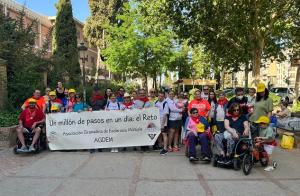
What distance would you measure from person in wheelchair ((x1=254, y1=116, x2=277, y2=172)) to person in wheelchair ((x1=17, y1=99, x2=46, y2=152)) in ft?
17.5

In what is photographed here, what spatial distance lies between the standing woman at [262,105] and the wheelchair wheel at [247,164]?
1587 millimetres

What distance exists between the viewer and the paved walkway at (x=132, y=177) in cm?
697

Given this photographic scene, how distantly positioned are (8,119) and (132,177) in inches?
236

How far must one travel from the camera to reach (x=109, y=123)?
10883mm

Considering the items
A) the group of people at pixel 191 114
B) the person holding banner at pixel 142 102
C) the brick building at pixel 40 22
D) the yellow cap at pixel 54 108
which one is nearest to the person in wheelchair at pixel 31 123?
the group of people at pixel 191 114

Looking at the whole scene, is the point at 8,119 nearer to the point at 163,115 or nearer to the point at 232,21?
the point at 163,115

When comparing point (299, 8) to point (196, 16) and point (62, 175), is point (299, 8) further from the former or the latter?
point (62, 175)

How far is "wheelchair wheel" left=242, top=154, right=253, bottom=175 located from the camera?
26.5 feet

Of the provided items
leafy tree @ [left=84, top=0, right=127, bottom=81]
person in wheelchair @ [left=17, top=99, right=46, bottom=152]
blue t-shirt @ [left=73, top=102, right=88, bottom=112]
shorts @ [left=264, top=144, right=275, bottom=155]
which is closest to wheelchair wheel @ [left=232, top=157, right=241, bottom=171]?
shorts @ [left=264, top=144, right=275, bottom=155]

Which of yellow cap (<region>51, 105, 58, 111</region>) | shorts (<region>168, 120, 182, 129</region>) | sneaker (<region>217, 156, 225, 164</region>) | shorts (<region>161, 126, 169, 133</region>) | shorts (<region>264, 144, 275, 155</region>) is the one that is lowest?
sneaker (<region>217, 156, 225, 164</region>)

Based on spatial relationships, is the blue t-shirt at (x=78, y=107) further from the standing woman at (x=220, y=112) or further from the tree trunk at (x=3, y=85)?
the tree trunk at (x=3, y=85)

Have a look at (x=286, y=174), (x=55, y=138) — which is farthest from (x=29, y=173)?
(x=286, y=174)

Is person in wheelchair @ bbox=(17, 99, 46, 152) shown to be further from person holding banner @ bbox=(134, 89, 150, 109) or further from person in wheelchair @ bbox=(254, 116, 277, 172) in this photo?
person in wheelchair @ bbox=(254, 116, 277, 172)

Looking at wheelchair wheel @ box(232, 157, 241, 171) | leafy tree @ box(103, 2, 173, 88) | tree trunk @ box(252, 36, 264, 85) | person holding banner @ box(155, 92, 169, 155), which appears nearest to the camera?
wheelchair wheel @ box(232, 157, 241, 171)
